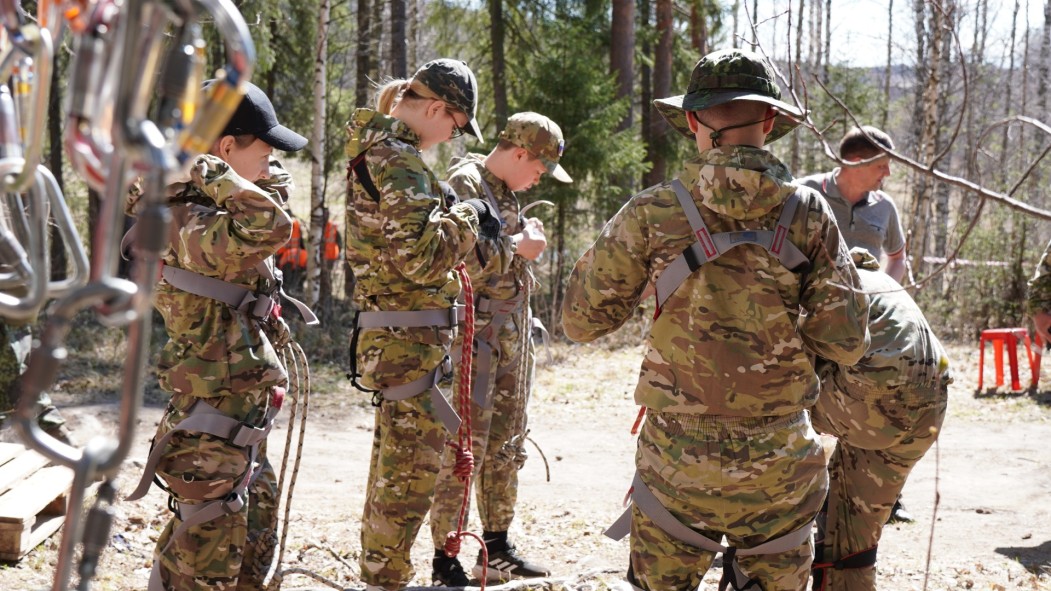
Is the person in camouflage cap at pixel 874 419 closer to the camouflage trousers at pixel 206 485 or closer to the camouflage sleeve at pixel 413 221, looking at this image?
the camouflage sleeve at pixel 413 221

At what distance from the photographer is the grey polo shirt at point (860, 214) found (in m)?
5.71

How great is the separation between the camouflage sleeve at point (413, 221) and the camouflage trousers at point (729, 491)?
4.11ft

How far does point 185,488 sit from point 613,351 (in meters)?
10.2

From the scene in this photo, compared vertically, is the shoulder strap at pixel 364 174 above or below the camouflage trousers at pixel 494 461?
above

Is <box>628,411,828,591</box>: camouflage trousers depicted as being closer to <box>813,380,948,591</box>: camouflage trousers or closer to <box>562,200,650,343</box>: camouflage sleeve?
<box>562,200,650,343</box>: camouflage sleeve

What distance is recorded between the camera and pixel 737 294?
9.68 feet

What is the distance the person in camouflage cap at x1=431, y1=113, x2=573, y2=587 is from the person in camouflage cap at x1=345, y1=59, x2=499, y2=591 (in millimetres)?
646

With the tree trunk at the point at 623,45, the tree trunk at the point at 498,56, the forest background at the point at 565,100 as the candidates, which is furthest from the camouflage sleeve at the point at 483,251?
the tree trunk at the point at 623,45

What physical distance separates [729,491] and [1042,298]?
3.12 metres

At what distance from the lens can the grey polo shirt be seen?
571cm

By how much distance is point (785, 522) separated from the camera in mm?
3006

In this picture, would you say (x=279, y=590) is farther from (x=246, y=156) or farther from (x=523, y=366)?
(x=246, y=156)

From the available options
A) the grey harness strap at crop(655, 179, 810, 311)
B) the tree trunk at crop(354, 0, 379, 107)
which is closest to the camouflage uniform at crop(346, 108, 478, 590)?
the grey harness strap at crop(655, 179, 810, 311)

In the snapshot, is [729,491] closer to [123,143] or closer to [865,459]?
[865,459]
